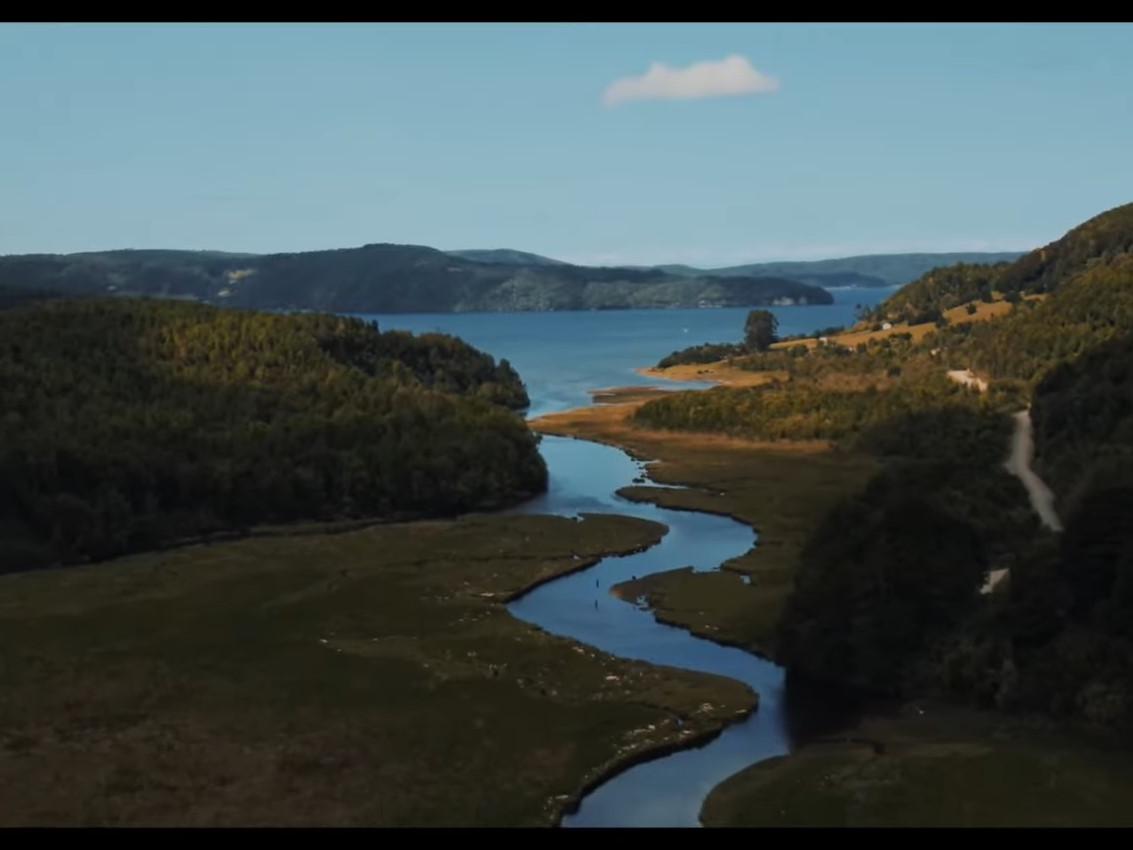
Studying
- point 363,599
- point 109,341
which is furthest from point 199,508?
point 109,341

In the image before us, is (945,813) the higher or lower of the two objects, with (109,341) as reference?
lower

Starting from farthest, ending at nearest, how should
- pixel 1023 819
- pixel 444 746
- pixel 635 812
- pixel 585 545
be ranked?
pixel 585 545, pixel 444 746, pixel 635 812, pixel 1023 819

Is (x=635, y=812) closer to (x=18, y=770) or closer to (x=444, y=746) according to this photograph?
(x=444, y=746)

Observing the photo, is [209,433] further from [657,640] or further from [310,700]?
[310,700]

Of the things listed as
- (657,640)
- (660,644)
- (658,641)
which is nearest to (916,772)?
(660,644)

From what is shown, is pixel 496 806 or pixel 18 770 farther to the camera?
pixel 18 770

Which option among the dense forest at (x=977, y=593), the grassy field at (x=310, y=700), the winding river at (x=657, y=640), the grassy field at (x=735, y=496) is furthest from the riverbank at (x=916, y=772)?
the grassy field at (x=310, y=700)

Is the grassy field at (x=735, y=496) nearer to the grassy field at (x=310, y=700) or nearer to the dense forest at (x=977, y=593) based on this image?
the dense forest at (x=977, y=593)
